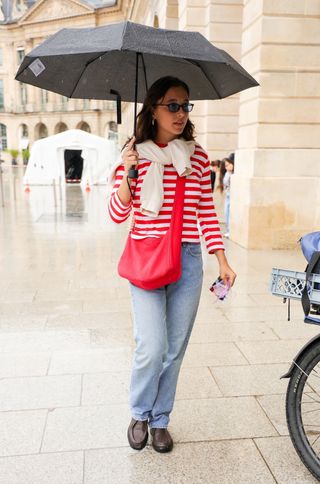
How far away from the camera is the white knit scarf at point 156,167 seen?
252 cm

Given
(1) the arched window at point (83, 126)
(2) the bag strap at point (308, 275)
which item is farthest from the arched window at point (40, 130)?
(2) the bag strap at point (308, 275)

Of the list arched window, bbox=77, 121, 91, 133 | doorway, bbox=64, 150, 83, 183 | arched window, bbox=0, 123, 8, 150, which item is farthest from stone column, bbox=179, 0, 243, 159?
arched window, bbox=0, 123, 8, 150

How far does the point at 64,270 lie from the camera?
7.09 meters

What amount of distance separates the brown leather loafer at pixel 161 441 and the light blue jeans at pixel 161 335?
41mm

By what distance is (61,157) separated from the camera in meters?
26.6

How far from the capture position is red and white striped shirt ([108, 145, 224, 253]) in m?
2.59

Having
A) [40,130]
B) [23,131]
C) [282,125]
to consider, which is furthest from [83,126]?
[282,125]

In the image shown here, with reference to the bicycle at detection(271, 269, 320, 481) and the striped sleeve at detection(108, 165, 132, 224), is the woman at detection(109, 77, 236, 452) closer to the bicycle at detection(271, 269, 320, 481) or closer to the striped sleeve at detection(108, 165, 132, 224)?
the striped sleeve at detection(108, 165, 132, 224)

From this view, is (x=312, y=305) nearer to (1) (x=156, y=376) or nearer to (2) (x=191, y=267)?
(2) (x=191, y=267)

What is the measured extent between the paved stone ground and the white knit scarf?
1366 mm

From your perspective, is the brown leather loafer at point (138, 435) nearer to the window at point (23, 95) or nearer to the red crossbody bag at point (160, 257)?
the red crossbody bag at point (160, 257)

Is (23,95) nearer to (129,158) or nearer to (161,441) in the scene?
(129,158)

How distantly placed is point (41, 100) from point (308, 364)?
232 feet

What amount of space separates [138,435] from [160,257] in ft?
3.37
